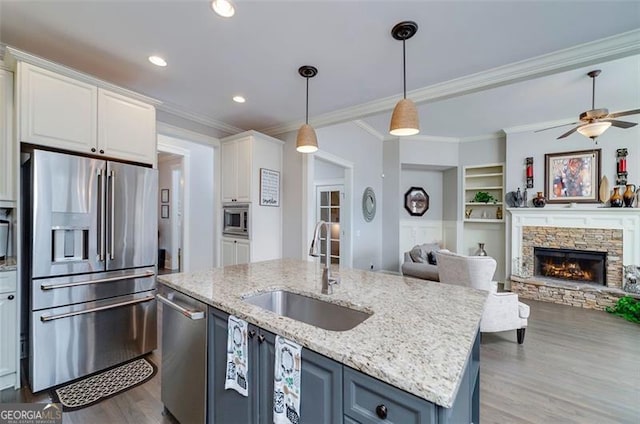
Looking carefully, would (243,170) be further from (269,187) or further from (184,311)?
(184,311)

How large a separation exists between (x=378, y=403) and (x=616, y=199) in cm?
567

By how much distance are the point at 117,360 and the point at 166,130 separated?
2.54 meters

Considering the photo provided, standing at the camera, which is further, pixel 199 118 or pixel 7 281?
pixel 199 118

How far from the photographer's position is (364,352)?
3.10ft

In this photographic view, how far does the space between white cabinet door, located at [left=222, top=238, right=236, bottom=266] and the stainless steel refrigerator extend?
1263mm

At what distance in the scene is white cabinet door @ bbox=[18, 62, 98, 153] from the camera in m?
2.01

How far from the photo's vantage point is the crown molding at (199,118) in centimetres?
343

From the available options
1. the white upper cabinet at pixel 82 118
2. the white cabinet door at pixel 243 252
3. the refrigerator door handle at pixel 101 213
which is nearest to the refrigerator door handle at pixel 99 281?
the refrigerator door handle at pixel 101 213

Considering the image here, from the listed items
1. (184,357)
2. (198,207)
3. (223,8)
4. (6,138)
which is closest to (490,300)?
(184,357)

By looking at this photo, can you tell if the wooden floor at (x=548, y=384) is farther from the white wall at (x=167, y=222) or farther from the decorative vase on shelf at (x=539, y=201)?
the white wall at (x=167, y=222)

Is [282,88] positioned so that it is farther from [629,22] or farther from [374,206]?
[374,206]

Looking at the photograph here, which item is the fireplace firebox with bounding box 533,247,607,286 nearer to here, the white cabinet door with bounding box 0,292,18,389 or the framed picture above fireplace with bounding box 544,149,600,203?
the framed picture above fireplace with bounding box 544,149,600,203

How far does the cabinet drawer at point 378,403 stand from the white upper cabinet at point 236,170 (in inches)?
121

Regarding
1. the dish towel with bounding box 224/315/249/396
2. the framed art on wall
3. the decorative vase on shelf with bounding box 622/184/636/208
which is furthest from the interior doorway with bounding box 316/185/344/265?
the decorative vase on shelf with bounding box 622/184/636/208
